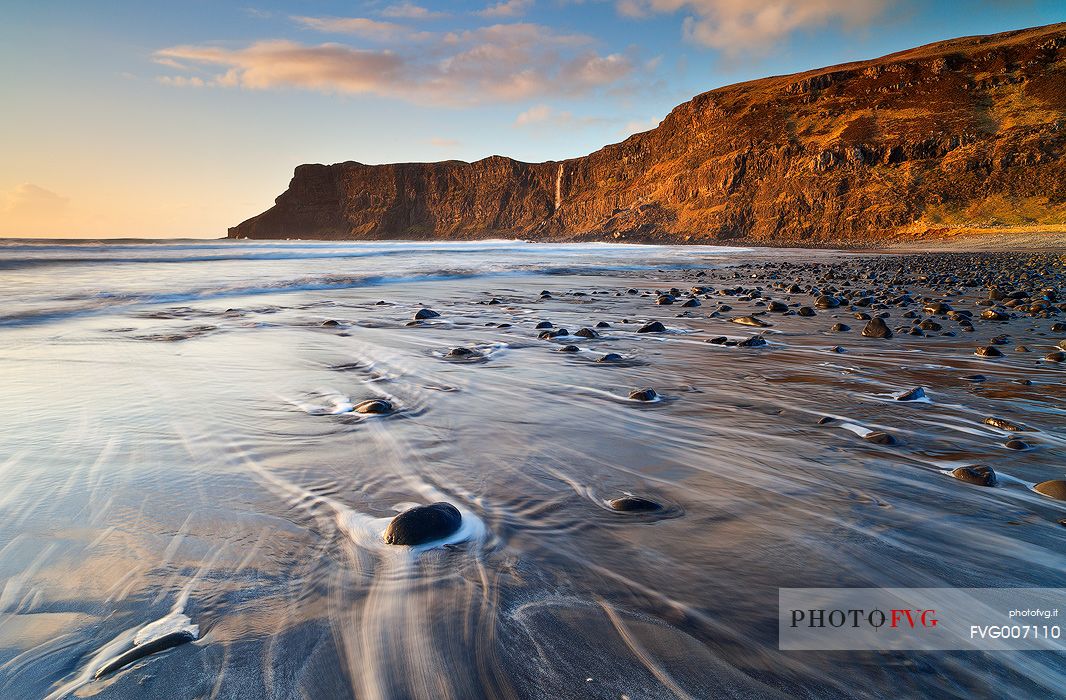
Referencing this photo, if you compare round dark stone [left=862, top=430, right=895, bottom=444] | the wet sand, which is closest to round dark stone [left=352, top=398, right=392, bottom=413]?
the wet sand

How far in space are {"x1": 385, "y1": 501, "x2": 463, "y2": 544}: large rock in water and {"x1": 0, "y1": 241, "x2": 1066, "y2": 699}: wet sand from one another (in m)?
0.04

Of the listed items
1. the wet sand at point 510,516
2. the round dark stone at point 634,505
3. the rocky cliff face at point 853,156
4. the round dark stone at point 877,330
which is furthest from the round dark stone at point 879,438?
the rocky cliff face at point 853,156

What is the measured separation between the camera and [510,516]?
1.92 metres

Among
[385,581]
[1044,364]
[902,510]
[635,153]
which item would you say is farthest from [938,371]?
[635,153]

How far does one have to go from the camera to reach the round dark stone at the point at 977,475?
2141 mm

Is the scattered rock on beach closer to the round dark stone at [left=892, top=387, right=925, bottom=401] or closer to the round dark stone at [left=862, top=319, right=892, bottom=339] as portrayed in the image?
the round dark stone at [left=862, top=319, right=892, bottom=339]

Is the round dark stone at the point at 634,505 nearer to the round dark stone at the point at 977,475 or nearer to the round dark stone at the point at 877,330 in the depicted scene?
the round dark stone at the point at 977,475

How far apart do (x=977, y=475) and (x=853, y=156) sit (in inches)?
2383

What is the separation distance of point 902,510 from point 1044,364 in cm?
354

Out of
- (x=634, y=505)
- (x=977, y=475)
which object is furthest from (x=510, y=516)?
(x=977, y=475)

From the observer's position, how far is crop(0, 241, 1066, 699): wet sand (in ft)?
3.93

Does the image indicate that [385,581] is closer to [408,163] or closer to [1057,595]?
[1057,595]

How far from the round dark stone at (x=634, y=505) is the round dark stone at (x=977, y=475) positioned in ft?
4.22

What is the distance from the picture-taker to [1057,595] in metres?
1.46
